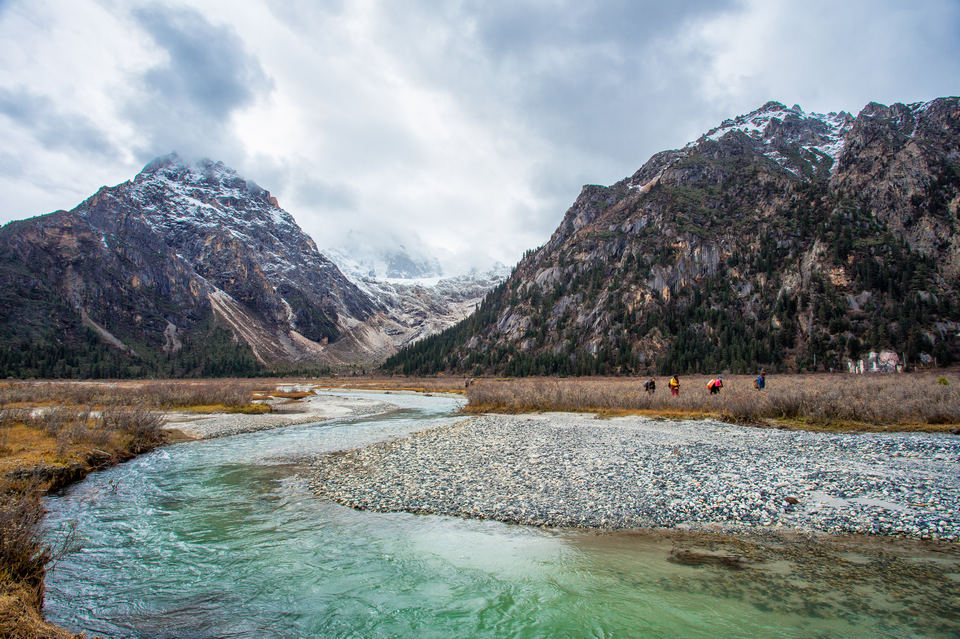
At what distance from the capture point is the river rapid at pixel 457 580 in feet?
25.1

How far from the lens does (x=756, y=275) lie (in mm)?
122375

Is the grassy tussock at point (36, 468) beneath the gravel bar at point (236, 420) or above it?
above

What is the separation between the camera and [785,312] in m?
107

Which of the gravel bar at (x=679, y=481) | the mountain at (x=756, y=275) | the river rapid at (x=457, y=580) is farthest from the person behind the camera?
the mountain at (x=756, y=275)

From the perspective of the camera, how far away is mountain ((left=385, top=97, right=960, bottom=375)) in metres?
95.2

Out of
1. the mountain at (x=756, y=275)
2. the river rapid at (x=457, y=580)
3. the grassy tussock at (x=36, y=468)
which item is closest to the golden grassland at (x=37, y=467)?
the grassy tussock at (x=36, y=468)

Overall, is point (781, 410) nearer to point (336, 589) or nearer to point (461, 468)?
point (461, 468)

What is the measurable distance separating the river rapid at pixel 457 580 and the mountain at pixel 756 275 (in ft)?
319

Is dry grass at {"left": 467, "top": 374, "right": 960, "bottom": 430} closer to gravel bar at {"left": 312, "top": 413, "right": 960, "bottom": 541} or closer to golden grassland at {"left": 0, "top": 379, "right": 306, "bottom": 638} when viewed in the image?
gravel bar at {"left": 312, "top": 413, "right": 960, "bottom": 541}

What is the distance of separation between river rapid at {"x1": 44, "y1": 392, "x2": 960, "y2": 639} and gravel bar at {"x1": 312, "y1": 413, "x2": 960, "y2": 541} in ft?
3.49

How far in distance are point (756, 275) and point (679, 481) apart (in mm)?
128757

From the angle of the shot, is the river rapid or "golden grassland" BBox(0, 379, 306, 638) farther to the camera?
the river rapid

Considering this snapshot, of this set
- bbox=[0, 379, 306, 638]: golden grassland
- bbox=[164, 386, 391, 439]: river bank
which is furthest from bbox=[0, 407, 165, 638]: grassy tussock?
bbox=[164, 386, 391, 439]: river bank

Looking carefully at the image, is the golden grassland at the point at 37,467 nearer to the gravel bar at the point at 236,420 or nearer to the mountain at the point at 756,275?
the gravel bar at the point at 236,420
